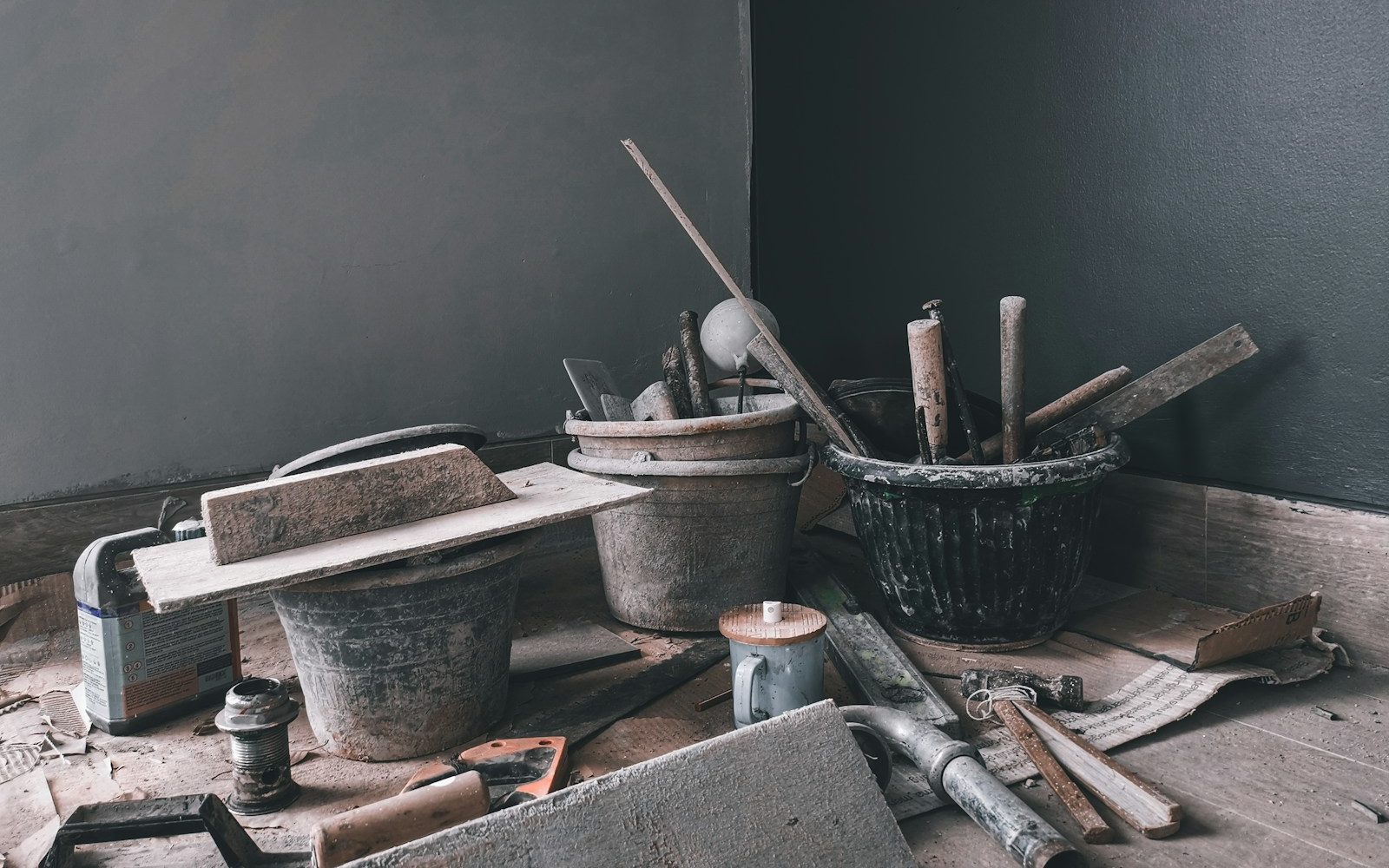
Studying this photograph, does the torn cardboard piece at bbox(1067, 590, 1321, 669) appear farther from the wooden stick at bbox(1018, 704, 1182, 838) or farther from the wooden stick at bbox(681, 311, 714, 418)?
the wooden stick at bbox(681, 311, 714, 418)

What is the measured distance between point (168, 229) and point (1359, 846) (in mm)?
3034

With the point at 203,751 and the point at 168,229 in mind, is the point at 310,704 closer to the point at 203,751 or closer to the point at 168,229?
the point at 203,751

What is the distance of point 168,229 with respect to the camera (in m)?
2.62

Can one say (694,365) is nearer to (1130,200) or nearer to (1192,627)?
(1130,200)

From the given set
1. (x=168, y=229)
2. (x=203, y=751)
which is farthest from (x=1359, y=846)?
(x=168, y=229)

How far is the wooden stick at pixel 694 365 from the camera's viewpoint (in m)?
2.53

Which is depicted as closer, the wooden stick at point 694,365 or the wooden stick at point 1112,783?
the wooden stick at point 1112,783

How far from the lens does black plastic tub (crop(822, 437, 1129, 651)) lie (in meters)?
2.03

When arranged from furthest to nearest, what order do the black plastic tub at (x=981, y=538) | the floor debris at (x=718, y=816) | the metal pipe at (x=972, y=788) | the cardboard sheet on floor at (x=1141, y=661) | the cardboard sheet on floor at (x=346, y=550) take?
the black plastic tub at (x=981, y=538) < the cardboard sheet on floor at (x=1141, y=661) < the cardboard sheet on floor at (x=346, y=550) < the metal pipe at (x=972, y=788) < the floor debris at (x=718, y=816)

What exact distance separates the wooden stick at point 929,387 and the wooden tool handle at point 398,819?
49.7 inches

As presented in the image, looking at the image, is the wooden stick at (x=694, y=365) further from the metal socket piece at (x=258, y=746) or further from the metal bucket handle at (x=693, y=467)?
the metal socket piece at (x=258, y=746)

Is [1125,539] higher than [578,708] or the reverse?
higher

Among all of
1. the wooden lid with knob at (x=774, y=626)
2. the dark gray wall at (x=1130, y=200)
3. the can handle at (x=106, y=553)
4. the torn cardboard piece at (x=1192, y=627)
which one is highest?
the dark gray wall at (x=1130, y=200)

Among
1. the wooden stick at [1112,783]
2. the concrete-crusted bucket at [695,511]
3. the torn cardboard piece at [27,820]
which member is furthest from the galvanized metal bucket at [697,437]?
the torn cardboard piece at [27,820]
